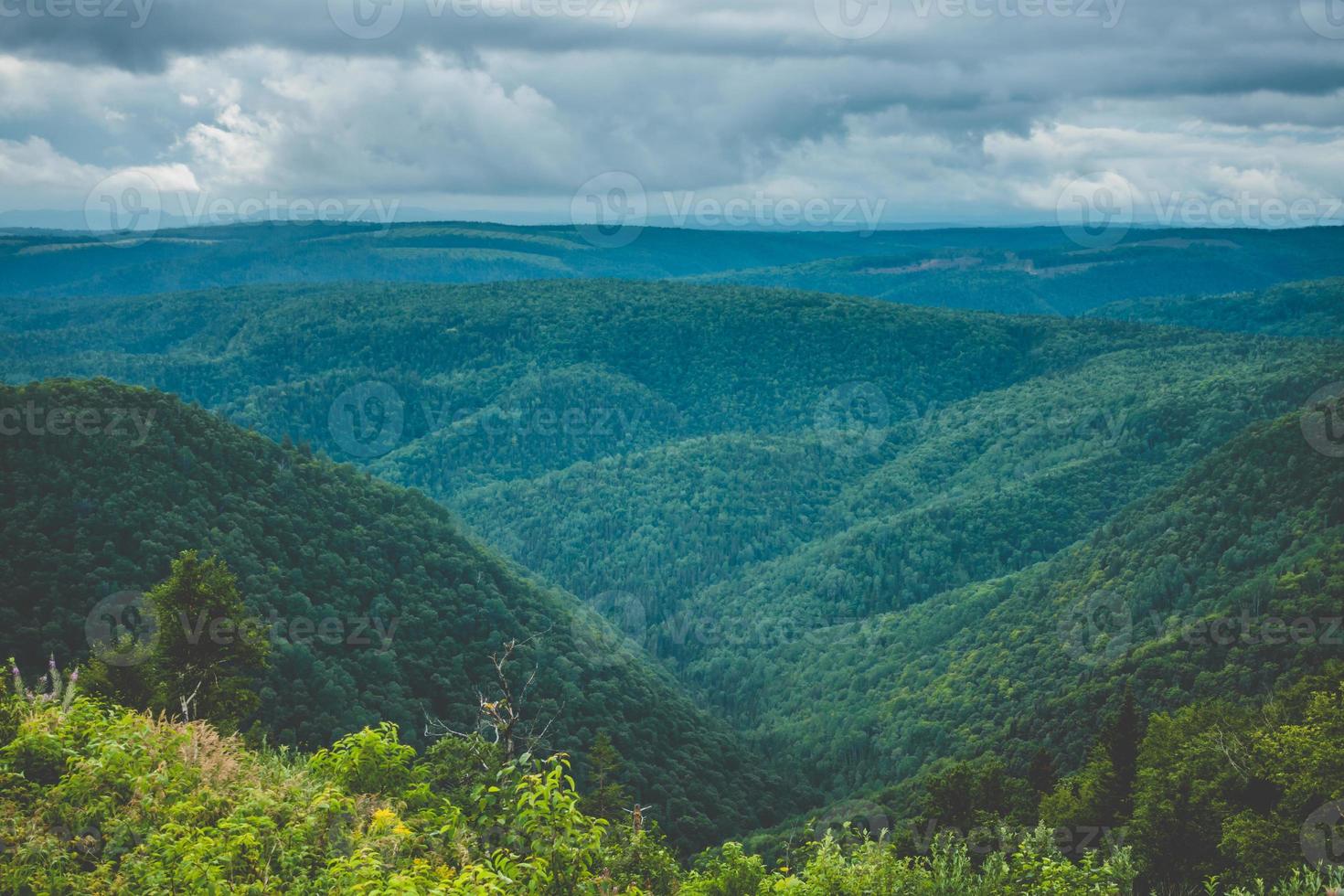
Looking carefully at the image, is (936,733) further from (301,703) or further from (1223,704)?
(301,703)

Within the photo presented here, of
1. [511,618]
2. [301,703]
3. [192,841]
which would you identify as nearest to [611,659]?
[511,618]

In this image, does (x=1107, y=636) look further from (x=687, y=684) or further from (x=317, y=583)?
(x=317, y=583)

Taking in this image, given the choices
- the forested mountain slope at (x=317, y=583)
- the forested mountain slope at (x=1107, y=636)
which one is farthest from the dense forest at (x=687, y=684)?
the forested mountain slope at (x=1107, y=636)

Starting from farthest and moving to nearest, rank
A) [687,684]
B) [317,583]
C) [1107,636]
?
[687,684]
[1107,636]
[317,583]

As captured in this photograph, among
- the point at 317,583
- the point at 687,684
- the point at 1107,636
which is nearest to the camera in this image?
the point at 317,583

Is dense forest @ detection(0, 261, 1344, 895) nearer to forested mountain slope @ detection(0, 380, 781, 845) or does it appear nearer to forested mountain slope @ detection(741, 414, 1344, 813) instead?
forested mountain slope @ detection(0, 380, 781, 845)

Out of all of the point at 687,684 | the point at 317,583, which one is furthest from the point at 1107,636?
the point at 317,583

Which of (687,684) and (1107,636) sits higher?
(1107,636)

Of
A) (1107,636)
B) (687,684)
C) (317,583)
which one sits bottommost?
(687,684)

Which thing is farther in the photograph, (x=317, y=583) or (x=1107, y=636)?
(x=1107, y=636)

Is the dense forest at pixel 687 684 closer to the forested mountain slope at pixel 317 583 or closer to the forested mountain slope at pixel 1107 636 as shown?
the forested mountain slope at pixel 317 583
